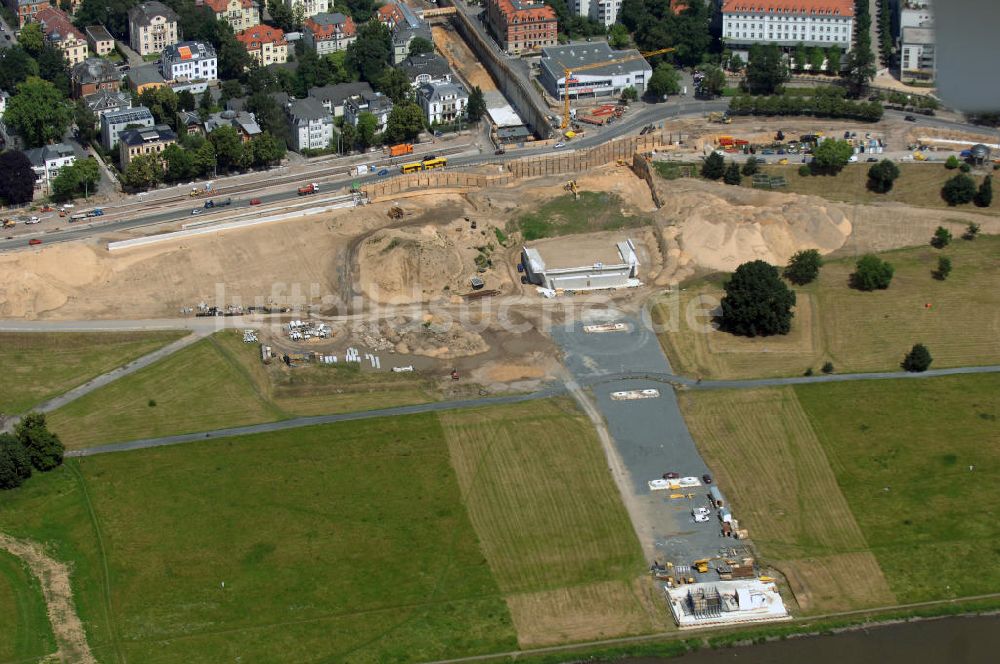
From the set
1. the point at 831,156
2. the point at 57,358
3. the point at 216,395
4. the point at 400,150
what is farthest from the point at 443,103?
the point at 57,358

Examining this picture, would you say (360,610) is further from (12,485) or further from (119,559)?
(12,485)

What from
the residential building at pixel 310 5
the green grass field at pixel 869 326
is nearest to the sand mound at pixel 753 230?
the green grass field at pixel 869 326

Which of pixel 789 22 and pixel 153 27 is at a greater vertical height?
pixel 153 27

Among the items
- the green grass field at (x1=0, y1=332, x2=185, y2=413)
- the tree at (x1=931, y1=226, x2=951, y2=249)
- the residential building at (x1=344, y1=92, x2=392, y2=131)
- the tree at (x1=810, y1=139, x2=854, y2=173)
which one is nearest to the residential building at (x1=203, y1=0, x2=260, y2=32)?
the residential building at (x1=344, y1=92, x2=392, y2=131)

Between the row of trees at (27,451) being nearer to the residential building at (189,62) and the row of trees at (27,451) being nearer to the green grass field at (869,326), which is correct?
the green grass field at (869,326)

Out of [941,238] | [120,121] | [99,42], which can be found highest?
[99,42]

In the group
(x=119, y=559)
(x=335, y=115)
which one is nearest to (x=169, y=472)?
(x=119, y=559)

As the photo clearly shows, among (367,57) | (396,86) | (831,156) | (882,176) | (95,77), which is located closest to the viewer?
(882,176)

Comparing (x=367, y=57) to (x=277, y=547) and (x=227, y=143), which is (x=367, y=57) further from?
(x=277, y=547)
